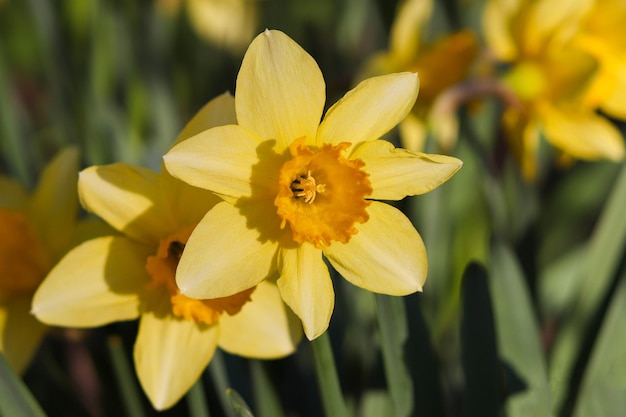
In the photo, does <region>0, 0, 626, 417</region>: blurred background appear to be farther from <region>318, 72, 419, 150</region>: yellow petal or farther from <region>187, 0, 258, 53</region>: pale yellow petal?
<region>318, 72, 419, 150</region>: yellow petal

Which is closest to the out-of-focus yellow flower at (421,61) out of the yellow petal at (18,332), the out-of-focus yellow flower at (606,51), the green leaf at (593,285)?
the out-of-focus yellow flower at (606,51)

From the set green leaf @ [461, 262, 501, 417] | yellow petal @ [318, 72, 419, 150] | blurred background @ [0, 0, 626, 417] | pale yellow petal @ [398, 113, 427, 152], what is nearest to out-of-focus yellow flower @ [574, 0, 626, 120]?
blurred background @ [0, 0, 626, 417]

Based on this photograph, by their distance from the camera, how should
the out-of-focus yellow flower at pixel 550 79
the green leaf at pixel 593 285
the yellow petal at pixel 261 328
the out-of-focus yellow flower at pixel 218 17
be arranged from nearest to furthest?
the yellow petal at pixel 261 328, the green leaf at pixel 593 285, the out-of-focus yellow flower at pixel 550 79, the out-of-focus yellow flower at pixel 218 17

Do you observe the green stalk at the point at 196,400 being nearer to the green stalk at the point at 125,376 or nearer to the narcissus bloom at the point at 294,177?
the green stalk at the point at 125,376

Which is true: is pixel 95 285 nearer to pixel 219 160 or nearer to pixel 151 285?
pixel 151 285

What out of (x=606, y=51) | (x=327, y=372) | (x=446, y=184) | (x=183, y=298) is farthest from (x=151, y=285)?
(x=606, y=51)
